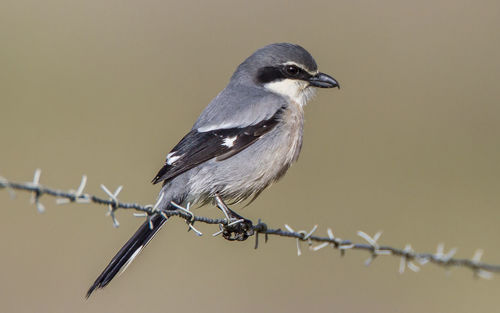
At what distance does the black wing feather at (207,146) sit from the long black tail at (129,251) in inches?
12.6

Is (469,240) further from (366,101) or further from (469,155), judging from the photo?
(366,101)

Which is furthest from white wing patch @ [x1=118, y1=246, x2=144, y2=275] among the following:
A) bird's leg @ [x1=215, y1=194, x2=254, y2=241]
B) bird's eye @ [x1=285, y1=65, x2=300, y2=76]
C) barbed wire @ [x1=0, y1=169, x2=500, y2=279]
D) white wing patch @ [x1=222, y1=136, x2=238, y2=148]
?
bird's eye @ [x1=285, y1=65, x2=300, y2=76]

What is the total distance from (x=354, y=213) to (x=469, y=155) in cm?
215

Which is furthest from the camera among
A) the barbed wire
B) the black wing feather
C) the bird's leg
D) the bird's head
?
the bird's head

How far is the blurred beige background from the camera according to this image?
21.4 ft

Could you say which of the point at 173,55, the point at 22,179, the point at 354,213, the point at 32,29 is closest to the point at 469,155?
the point at 354,213

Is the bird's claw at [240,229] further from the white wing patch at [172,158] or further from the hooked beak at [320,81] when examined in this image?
the hooked beak at [320,81]

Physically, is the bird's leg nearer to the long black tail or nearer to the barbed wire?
the barbed wire

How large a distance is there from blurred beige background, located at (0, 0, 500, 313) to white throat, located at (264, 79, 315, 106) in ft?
0.88

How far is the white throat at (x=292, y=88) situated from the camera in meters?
4.39

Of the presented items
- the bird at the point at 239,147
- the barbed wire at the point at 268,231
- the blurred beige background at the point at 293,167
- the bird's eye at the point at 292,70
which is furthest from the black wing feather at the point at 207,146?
the blurred beige background at the point at 293,167

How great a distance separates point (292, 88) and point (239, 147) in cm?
70

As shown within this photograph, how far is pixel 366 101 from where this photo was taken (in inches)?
382

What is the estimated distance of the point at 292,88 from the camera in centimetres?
440
